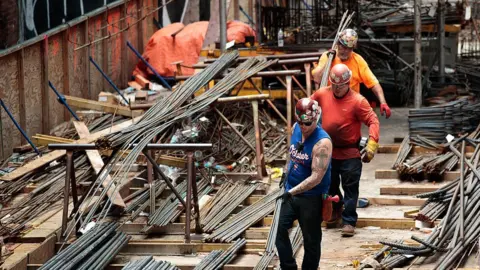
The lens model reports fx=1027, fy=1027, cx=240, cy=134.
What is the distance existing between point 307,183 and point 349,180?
2.29 meters

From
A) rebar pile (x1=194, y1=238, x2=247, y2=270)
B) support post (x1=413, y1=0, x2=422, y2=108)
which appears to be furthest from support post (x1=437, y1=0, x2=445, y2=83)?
rebar pile (x1=194, y1=238, x2=247, y2=270)

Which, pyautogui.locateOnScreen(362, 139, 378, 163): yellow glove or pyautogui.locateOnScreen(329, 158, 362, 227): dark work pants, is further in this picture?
pyautogui.locateOnScreen(329, 158, 362, 227): dark work pants

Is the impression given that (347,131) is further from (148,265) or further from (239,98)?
(239,98)

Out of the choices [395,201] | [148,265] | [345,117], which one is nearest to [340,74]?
[345,117]

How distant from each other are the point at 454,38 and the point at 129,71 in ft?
26.4

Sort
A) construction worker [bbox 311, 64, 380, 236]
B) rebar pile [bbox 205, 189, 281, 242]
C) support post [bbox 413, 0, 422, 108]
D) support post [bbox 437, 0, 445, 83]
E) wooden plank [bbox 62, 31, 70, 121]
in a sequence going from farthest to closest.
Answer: support post [bbox 437, 0, 445, 83], wooden plank [bbox 62, 31, 70, 121], support post [bbox 413, 0, 422, 108], rebar pile [bbox 205, 189, 281, 242], construction worker [bbox 311, 64, 380, 236]

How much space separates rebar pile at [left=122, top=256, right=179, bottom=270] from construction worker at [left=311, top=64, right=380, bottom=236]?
7.58ft

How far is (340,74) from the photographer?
11.5 meters

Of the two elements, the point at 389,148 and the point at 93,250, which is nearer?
the point at 93,250

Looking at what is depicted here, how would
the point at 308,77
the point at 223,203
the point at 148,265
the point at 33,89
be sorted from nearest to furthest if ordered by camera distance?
the point at 148,265, the point at 223,203, the point at 308,77, the point at 33,89

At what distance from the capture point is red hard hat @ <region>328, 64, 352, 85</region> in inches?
452

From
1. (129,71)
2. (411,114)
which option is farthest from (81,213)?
(129,71)

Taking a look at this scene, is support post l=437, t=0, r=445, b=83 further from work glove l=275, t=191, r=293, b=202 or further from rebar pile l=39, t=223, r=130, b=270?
work glove l=275, t=191, r=293, b=202

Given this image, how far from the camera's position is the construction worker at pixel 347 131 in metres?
11.8
